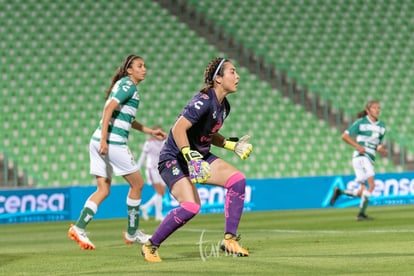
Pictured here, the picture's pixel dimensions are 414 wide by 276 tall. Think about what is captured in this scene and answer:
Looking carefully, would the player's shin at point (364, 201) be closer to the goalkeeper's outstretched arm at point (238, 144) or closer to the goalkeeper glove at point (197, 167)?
the goalkeeper's outstretched arm at point (238, 144)

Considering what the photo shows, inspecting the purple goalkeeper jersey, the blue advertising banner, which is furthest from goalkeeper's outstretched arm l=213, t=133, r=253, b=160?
the blue advertising banner

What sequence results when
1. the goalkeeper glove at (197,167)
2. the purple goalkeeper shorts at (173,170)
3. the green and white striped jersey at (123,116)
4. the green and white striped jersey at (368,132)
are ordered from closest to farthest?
the goalkeeper glove at (197,167)
the purple goalkeeper shorts at (173,170)
the green and white striped jersey at (123,116)
the green and white striped jersey at (368,132)

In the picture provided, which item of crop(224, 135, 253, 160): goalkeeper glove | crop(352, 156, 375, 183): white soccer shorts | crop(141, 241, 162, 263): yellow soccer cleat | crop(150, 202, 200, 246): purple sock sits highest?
crop(352, 156, 375, 183): white soccer shorts

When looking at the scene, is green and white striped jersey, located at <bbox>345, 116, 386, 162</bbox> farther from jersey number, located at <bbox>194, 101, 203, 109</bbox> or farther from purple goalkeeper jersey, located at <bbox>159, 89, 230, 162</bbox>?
jersey number, located at <bbox>194, 101, 203, 109</bbox>

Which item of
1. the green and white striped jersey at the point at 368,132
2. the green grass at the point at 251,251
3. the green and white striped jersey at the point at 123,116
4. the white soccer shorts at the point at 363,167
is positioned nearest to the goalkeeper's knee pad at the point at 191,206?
the green grass at the point at 251,251

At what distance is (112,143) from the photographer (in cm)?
1188

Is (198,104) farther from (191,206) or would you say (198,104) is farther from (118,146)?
(118,146)

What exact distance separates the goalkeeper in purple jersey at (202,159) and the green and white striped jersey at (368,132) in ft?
28.5

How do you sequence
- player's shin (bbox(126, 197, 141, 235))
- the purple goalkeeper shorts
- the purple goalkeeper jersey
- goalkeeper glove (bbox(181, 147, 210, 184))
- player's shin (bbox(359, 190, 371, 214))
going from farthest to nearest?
player's shin (bbox(359, 190, 371, 214))
player's shin (bbox(126, 197, 141, 235))
the purple goalkeeper shorts
the purple goalkeeper jersey
goalkeeper glove (bbox(181, 147, 210, 184))

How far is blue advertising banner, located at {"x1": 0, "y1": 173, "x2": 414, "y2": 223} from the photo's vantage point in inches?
868

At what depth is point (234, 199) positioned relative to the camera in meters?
9.41

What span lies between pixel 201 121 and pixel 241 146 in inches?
19.8

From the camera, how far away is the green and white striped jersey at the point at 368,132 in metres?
17.9

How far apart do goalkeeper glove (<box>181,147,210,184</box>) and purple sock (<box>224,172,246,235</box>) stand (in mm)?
606
